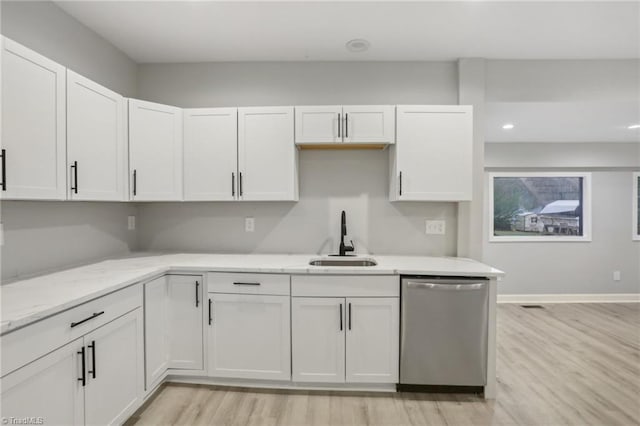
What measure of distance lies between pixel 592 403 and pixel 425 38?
291 cm

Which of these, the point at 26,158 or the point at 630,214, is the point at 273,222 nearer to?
the point at 26,158

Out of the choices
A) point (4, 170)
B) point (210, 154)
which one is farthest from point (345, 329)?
point (4, 170)

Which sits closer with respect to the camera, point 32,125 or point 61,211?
point 32,125

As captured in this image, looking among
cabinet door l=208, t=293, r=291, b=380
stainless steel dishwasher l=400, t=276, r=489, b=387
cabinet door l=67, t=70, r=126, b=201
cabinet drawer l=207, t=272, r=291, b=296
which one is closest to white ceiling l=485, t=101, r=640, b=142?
stainless steel dishwasher l=400, t=276, r=489, b=387

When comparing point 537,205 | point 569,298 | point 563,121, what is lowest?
point 569,298

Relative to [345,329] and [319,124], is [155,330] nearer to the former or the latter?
[345,329]

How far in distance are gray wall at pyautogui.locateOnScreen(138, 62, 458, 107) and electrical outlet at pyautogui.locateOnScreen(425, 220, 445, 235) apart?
107cm

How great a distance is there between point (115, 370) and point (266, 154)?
1.72 meters

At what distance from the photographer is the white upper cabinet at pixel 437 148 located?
2.43m

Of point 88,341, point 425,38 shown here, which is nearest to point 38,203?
point 88,341

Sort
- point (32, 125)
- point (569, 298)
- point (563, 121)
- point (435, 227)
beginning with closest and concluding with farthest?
1. point (32, 125)
2. point (435, 227)
3. point (563, 121)
4. point (569, 298)

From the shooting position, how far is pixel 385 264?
2.30 meters

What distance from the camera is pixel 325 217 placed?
9.21ft

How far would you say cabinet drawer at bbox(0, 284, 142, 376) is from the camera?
114 cm
